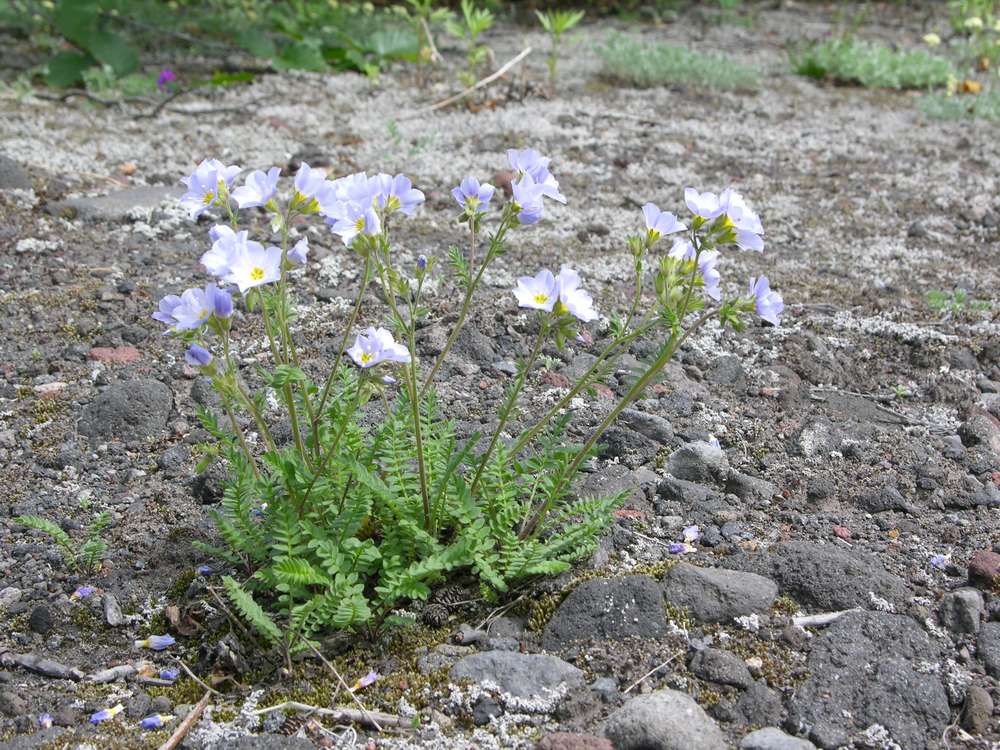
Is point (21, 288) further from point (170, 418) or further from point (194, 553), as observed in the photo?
point (194, 553)

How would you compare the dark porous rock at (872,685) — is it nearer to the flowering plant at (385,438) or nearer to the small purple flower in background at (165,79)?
the flowering plant at (385,438)

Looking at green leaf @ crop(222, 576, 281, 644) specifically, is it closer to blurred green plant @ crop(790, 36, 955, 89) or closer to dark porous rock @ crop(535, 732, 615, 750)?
dark porous rock @ crop(535, 732, 615, 750)

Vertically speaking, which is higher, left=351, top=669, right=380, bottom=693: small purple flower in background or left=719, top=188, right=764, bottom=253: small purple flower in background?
left=719, top=188, right=764, bottom=253: small purple flower in background

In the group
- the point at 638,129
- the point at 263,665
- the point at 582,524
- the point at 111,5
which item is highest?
the point at 111,5

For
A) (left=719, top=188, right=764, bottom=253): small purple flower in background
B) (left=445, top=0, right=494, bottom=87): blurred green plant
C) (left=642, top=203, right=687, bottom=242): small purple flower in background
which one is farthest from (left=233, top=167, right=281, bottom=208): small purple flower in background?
(left=445, top=0, right=494, bottom=87): blurred green plant

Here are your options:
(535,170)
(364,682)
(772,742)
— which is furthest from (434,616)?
(535,170)

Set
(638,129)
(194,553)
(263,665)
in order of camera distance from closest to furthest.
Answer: (263,665) < (194,553) < (638,129)

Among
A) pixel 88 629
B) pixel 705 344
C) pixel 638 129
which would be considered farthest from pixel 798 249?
pixel 88 629
